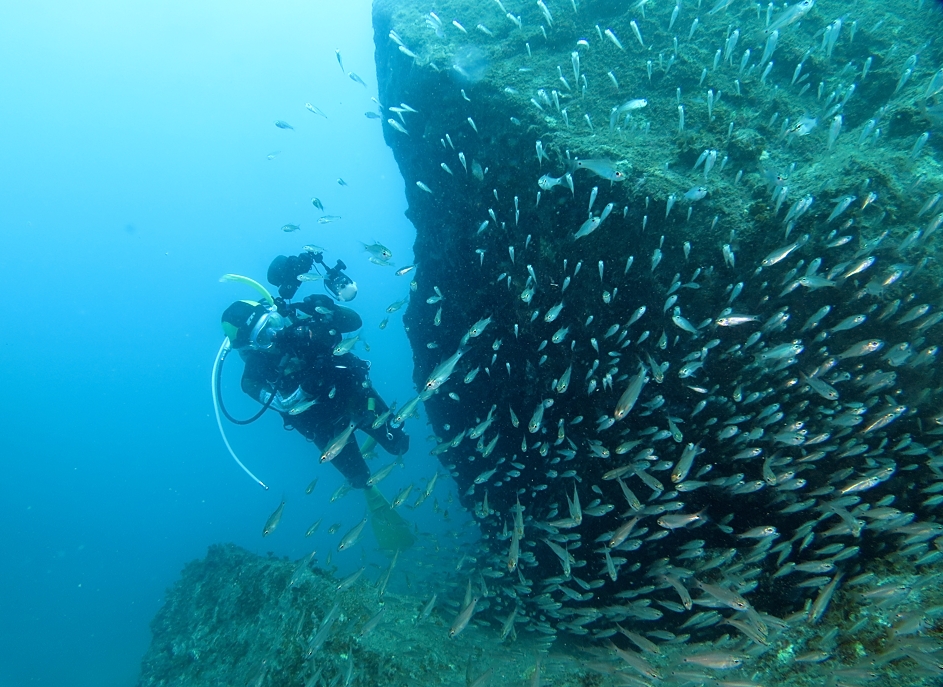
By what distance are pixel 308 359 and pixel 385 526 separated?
4982mm

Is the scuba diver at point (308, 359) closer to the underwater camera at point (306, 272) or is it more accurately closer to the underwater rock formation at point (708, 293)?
the underwater camera at point (306, 272)

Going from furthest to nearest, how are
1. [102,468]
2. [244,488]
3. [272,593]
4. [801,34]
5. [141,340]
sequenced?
[141,340], [102,468], [244,488], [272,593], [801,34]

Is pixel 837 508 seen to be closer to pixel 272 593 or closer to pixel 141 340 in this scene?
pixel 272 593

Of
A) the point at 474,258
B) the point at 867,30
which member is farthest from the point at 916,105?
the point at 474,258

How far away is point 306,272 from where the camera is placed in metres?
7.91

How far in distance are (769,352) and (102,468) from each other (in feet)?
365

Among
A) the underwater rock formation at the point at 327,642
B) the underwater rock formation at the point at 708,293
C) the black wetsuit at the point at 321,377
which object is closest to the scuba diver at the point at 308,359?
the black wetsuit at the point at 321,377

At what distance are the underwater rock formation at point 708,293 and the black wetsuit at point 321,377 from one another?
2947mm

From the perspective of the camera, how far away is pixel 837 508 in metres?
4.29

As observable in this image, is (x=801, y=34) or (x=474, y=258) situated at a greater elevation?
(x=801, y=34)

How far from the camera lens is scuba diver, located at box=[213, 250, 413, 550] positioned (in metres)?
7.80

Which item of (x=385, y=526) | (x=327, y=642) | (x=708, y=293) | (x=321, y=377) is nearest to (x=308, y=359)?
(x=321, y=377)

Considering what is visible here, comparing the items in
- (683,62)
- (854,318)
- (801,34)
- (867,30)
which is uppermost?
(683,62)

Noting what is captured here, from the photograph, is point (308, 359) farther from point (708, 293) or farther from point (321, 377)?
point (708, 293)
